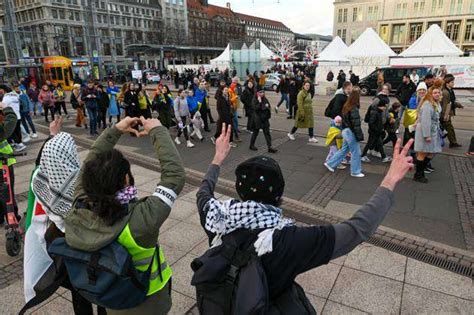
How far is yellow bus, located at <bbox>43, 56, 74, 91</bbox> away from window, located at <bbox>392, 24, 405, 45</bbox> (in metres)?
67.5

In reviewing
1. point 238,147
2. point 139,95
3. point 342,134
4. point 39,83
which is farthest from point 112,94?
point 39,83

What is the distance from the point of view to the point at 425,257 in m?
3.94

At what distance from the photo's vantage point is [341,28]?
8138 centimetres

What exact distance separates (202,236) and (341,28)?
87170 millimetres

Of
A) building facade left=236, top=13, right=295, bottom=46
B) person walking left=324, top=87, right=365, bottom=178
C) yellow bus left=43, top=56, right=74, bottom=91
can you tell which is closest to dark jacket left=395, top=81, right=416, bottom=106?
person walking left=324, top=87, right=365, bottom=178

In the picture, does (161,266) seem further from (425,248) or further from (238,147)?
(238,147)

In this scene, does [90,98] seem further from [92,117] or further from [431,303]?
[431,303]

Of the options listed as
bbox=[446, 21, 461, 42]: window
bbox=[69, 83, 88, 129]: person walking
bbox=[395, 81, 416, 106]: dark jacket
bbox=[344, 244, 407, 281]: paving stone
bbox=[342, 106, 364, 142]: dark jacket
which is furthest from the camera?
bbox=[446, 21, 461, 42]: window

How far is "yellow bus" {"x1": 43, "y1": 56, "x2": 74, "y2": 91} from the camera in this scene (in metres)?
29.7

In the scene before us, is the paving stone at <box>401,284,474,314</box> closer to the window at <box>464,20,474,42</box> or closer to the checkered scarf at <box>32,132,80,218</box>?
the checkered scarf at <box>32,132,80,218</box>

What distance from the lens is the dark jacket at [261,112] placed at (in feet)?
27.6

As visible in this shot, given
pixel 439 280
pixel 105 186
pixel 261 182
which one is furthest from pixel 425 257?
pixel 105 186

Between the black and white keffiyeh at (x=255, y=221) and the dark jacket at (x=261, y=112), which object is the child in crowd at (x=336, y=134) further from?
the black and white keffiyeh at (x=255, y=221)

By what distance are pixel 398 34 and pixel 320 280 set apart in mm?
82199
